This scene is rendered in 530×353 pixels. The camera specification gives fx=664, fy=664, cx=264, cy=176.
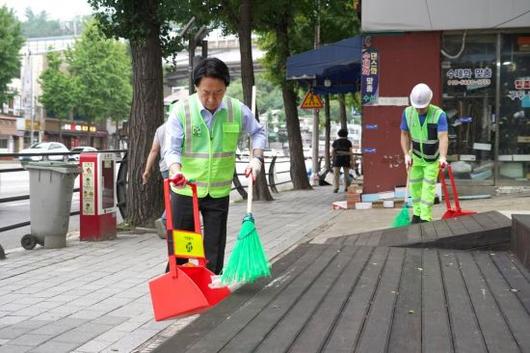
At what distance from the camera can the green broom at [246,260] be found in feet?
14.8

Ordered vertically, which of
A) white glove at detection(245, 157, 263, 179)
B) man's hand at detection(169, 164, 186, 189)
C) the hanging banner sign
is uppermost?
the hanging banner sign

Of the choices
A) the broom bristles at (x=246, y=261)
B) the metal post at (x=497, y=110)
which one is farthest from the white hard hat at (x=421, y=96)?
the metal post at (x=497, y=110)

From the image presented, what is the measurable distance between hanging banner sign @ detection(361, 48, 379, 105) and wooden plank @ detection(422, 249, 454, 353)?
272 inches

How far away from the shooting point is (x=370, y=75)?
40.3ft

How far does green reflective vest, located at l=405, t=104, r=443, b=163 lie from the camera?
7.73m

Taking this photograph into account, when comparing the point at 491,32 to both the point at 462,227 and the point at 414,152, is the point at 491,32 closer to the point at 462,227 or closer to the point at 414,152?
the point at 414,152

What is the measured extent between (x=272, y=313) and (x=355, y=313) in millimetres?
519

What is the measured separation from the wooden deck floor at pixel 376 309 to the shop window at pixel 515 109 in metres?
6.48

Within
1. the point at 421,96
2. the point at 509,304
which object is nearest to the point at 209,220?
the point at 509,304

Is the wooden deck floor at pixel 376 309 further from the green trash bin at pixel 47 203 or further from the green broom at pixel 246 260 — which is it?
the green trash bin at pixel 47 203

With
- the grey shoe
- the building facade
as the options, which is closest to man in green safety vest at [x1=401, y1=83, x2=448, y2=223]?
the grey shoe

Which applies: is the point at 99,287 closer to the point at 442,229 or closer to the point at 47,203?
the point at 47,203

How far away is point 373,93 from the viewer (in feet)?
40.4

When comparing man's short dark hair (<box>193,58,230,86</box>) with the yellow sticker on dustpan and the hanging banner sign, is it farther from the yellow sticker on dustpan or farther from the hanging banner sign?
the hanging banner sign
